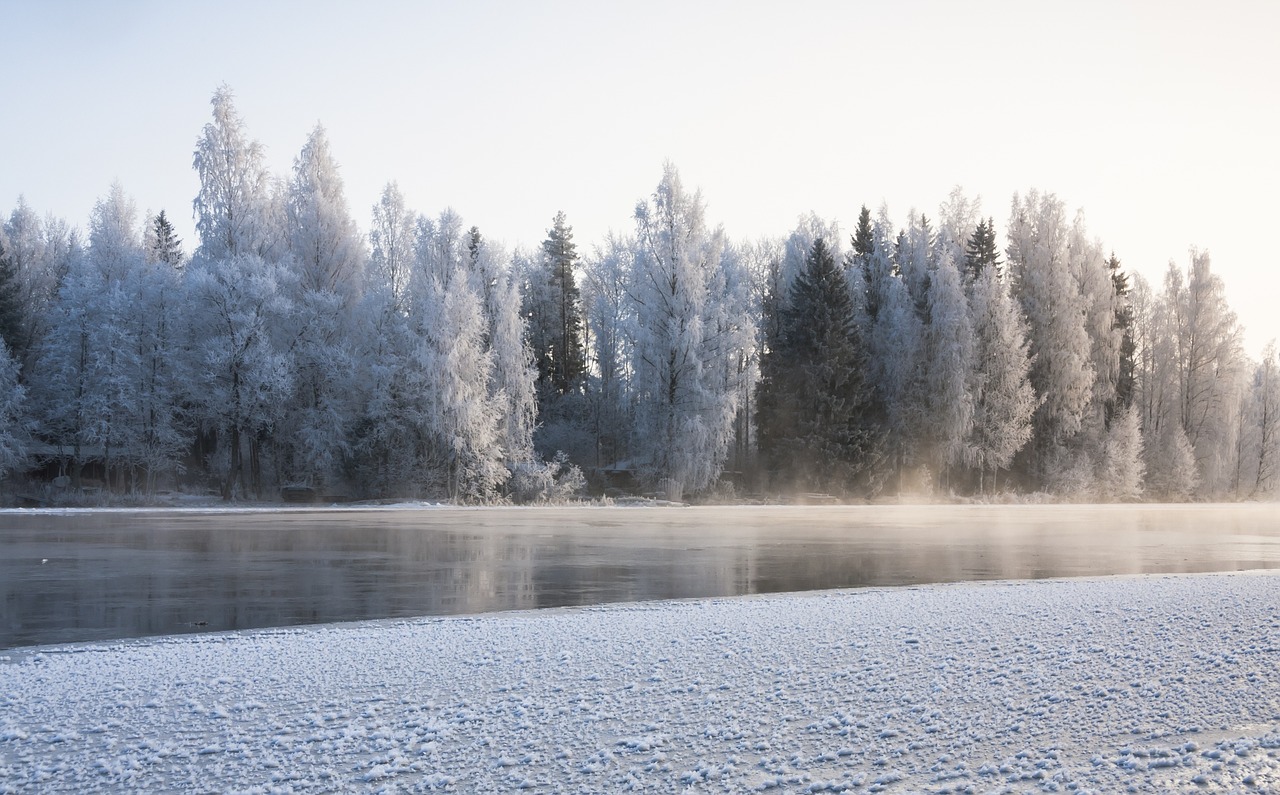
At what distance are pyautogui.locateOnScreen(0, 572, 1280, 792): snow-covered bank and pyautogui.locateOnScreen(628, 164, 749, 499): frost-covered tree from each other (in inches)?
1333

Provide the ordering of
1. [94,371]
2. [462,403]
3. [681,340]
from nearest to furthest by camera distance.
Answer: [462,403], [94,371], [681,340]

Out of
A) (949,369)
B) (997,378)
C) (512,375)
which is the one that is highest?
(949,369)

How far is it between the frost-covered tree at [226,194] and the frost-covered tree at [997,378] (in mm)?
34922

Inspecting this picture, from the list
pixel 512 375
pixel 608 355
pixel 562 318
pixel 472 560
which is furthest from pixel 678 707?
pixel 562 318

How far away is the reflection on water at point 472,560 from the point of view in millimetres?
11016

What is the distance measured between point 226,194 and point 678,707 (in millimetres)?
42472

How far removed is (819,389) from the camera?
156ft

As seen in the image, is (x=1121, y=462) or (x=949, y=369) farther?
(x=1121, y=462)

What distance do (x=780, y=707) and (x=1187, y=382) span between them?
6334 centimetres

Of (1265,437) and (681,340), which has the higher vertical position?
(681,340)

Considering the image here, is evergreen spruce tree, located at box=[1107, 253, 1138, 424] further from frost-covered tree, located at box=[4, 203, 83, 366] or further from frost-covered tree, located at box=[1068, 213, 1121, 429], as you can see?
frost-covered tree, located at box=[4, 203, 83, 366]

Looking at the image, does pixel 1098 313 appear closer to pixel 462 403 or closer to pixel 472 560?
pixel 462 403

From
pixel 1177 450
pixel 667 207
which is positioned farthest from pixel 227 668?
pixel 1177 450

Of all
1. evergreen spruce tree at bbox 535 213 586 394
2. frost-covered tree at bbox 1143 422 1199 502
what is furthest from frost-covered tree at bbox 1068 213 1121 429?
evergreen spruce tree at bbox 535 213 586 394
